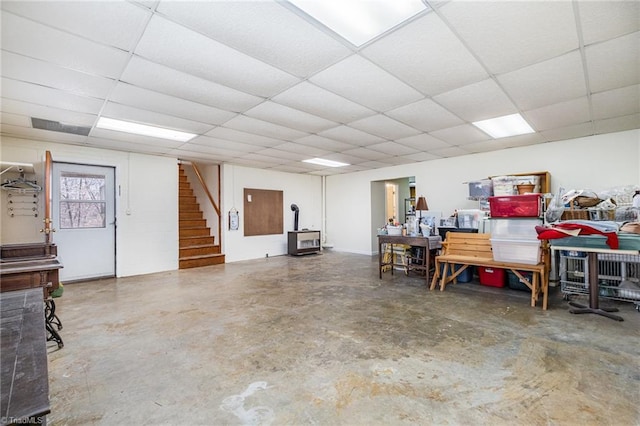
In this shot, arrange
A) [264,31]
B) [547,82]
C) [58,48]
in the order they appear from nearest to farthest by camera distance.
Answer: [264,31] < [58,48] < [547,82]

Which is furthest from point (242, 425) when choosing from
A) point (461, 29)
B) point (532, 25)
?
point (532, 25)

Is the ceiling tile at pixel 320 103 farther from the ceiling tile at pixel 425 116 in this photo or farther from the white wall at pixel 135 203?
the white wall at pixel 135 203

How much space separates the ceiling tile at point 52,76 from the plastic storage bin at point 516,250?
497cm

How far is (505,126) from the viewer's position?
14.1ft

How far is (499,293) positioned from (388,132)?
2.95m

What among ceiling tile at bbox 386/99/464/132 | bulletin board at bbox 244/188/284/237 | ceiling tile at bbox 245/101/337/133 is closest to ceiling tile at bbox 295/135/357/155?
ceiling tile at bbox 245/101/337/133

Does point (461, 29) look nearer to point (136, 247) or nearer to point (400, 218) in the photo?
point (136, 247)

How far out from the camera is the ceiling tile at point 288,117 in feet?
11.5

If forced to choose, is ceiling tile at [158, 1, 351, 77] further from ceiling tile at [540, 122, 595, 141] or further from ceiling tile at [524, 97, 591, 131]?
ceiling tile at [540, 122, 595, 141]

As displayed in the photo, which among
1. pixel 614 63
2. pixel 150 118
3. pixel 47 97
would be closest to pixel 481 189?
pixel 614 63

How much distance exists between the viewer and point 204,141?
5016mm

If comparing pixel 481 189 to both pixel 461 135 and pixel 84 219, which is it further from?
pixel 84 219

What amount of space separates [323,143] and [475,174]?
3.39 meters

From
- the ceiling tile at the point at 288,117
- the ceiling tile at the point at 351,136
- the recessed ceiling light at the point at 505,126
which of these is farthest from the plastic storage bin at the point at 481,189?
the ceiling tile at the point at 288,117
